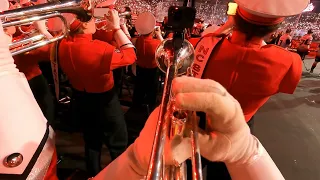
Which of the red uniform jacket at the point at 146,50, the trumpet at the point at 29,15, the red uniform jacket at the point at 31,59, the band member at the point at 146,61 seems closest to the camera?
the trumpet at the point at 29,15

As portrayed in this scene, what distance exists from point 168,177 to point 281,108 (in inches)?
125

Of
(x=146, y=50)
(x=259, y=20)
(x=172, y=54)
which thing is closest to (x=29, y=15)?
(x=172, y=54)

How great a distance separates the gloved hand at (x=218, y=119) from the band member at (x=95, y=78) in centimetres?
108

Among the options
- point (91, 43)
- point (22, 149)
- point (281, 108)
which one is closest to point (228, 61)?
point (91, 43)

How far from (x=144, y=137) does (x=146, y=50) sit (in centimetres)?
210

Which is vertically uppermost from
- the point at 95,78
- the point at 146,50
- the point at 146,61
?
the point at 95,78

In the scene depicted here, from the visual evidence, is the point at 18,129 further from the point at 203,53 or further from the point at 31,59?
the point at 31,59

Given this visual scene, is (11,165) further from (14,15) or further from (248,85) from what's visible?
(248,85)

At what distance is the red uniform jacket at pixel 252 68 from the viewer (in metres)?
1.04

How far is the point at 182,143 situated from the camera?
0.43m

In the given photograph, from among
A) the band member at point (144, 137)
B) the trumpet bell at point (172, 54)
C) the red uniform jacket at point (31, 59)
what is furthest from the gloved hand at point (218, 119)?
the red uniform jacket at point (31, 59)

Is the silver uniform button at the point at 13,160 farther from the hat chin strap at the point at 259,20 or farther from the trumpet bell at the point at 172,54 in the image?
the hat chin strap at the point at 259,20

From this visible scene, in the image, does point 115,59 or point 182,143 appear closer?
point 182,143

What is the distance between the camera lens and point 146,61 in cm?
254
